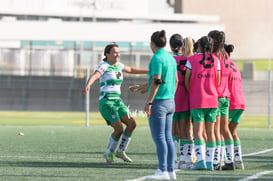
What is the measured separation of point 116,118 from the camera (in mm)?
13375

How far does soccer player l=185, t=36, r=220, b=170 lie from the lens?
Answer: 471 inches

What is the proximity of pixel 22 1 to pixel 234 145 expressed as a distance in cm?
8667

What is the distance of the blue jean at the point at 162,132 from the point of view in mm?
10602

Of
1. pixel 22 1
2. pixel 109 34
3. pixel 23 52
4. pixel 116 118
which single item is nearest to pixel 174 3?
pixel 22 1

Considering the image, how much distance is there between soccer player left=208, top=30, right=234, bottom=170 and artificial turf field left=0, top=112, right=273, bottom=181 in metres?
0.37

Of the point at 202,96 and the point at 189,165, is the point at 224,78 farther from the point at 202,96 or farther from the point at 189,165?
the point at 189,165

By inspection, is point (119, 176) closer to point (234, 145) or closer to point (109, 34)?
point (234, 145)

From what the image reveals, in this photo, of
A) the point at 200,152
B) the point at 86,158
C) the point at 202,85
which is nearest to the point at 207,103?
the point at 202,85

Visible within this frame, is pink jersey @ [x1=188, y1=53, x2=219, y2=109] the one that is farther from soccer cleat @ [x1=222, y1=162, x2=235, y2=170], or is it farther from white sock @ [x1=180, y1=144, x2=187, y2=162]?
soccer cleat @ [x1=222, y1=162, x2=235, y2=170]

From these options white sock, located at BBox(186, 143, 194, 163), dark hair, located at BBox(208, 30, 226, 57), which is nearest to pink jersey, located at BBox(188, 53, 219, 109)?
dark hair, located at BBox(208, 30, 226, 57)

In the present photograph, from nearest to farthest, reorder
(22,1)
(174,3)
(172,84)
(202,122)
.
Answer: (172,84) < (202,122) < (22,1) < (174,3)

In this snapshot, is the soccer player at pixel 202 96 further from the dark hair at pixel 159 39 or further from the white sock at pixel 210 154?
the dark hair at pixel 159 39

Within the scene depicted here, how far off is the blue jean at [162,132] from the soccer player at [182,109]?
1579 mm

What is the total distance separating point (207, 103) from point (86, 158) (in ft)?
9.87
